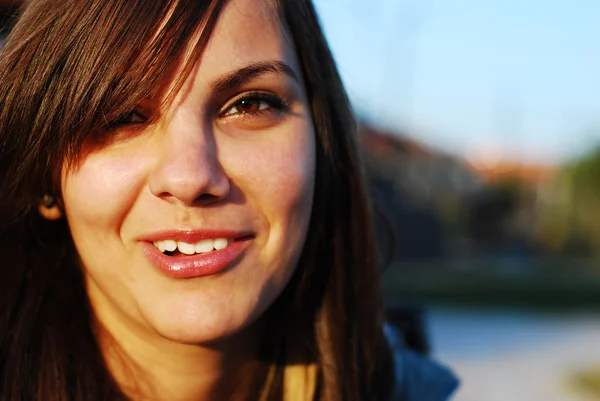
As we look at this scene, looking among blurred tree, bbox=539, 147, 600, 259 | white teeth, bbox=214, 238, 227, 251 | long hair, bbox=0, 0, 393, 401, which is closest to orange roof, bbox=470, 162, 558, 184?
blurred tree, bbox=539, 147, 600, 259

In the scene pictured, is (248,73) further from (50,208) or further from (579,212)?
(579,212)

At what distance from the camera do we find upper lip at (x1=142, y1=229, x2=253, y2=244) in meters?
1.43

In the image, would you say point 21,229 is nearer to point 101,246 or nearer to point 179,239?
point 101,246

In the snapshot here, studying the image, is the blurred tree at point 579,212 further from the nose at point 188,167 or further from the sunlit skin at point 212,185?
the nose at point 188,167

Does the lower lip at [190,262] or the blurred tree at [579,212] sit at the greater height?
the lower lip at [190,262]

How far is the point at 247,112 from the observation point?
4.98 feet

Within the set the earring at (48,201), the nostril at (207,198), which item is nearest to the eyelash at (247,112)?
the nostril at (207,198)

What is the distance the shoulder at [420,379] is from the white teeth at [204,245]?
81 centimetres

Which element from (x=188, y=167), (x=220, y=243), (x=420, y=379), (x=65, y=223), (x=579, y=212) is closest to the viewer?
(x=188, y=167)

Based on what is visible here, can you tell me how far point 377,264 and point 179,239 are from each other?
0.72m

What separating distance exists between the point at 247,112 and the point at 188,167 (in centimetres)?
22

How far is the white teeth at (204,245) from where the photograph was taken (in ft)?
4.79

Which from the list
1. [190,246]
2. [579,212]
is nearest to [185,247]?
[190,246]

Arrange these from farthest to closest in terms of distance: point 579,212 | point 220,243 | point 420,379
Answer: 1. point 579,212
2. point 420,379
3. point 220,243
